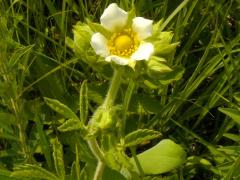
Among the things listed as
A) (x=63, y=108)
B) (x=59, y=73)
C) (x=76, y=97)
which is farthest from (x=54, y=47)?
(x=63, y=108)

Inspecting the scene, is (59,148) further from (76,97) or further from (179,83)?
(179,83)

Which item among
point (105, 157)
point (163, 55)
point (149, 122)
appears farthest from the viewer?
point (149, 122)

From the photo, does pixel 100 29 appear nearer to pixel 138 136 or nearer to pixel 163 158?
pixel 138 136

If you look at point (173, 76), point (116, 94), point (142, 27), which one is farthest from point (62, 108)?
point (173, 76)

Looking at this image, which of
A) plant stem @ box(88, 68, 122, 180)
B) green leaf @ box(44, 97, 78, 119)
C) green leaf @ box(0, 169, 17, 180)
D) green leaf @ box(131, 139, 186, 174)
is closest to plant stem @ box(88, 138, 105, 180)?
plant stem @ box(88, 68, 122, 180)

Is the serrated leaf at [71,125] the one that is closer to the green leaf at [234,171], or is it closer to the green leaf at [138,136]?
the green leaf at [138,136]

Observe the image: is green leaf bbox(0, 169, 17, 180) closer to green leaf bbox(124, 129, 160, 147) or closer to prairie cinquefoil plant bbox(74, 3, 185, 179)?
prairie cinquefoil plant bbox(74, 3, 185, 179)
